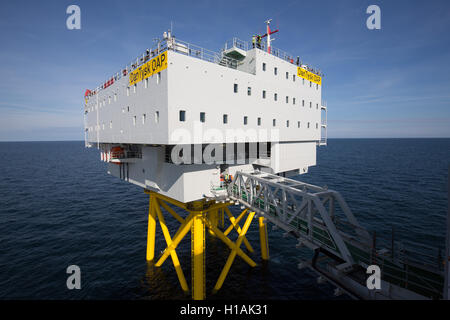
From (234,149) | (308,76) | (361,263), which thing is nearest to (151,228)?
(234,149)

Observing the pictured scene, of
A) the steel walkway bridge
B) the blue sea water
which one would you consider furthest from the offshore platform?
the blue sea water

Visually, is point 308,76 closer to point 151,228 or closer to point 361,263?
point 361,263

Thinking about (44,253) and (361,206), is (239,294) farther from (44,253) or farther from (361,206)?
(361,206)

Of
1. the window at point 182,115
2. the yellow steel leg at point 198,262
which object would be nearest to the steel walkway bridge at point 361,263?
the yellow steel leg at point 198,262

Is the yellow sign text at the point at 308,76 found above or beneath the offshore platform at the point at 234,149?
above

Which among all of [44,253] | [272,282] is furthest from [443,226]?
Result: [44,253]

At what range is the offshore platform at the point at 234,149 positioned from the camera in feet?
30.1

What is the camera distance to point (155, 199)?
20.2 meters

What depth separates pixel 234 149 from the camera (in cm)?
1794

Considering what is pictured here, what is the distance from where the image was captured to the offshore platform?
9164mm

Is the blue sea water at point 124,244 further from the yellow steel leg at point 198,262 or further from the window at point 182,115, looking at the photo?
the window at point 182,115

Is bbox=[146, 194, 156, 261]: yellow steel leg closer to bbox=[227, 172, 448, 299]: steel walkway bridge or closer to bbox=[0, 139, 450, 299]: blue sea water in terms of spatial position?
bbox=[0, 139, 450, 299]: blue sea water

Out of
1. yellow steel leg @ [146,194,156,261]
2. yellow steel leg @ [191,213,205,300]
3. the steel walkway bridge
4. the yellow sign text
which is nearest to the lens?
the steel walkway bridge

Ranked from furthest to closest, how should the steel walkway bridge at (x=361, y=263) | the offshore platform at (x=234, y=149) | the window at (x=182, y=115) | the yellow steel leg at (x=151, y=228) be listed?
1. the yellow steel leg at (x=151, y=228)
2. the window at (x=182, y=115)
3. the offshore platform at (x=234, y=149)
4. the steel walkway bridge at (x=361, y=263)
